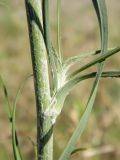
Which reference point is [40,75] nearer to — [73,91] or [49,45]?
[49,45]

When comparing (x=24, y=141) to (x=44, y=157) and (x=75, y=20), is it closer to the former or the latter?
(x=44, y=157)

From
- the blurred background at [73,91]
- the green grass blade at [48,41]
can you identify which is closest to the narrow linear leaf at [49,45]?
the green grass blade at [48,41]

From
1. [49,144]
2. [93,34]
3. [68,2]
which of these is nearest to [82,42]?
[93,34]

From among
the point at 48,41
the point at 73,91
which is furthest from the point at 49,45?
the point at 73,91

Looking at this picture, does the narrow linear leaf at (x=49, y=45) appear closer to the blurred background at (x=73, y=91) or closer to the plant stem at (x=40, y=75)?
the plant stem at (x=40, y=75)

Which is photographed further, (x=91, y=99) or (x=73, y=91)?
(x=73, y=91)

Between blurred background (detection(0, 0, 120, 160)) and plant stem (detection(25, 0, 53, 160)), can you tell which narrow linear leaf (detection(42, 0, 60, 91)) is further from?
blurred background (detection(0, 0, 120, 160))
